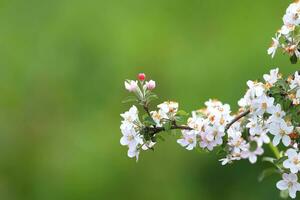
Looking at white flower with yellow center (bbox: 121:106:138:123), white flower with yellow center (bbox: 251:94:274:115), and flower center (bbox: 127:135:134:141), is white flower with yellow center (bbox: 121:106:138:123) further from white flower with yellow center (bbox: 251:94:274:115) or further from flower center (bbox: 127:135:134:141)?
white flower with yellow center (bbox: 251:94:274:115)

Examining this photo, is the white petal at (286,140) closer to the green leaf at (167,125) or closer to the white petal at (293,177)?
the white petal at (293,177)

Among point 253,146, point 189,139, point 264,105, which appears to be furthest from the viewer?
point 253,146

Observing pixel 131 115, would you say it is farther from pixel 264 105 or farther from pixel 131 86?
pixel 264 105

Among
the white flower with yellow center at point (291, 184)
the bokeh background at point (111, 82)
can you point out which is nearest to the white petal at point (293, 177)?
the white flower with yellow center at point (291, 184)

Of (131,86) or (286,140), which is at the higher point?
(131,86)

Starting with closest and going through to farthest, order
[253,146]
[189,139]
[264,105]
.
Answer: [264,105]
[189,139]
[253,146]

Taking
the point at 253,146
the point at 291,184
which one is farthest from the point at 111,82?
the point at 291,184

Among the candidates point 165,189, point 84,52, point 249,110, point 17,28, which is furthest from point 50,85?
point 249,110

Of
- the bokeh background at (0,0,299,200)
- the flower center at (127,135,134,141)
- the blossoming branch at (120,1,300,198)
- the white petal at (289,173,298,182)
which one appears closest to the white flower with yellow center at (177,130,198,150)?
the blossoming branch at (120,1,300,198)

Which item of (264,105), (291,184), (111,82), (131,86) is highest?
(111,82)
